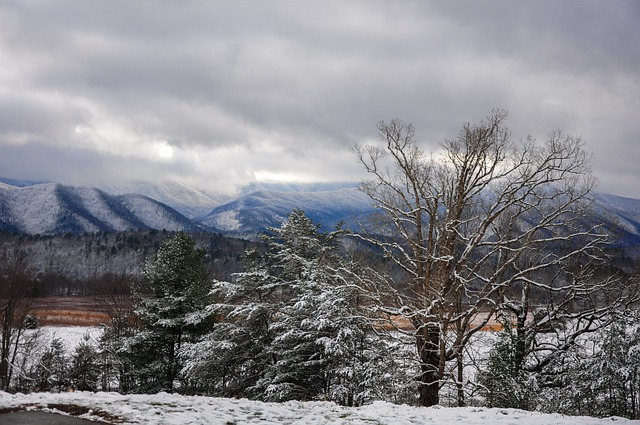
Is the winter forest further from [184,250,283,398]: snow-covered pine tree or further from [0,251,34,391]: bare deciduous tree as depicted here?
[0,251,34,391]: bare deciduous tree

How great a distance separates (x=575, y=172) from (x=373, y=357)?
8914 mm

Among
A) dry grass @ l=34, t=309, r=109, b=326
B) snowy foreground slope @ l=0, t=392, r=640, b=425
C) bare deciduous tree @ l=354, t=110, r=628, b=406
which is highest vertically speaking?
bare deciduous tree @ l=354, t=110, r=628, b=406

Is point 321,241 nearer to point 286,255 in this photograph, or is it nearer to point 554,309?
point 286,255

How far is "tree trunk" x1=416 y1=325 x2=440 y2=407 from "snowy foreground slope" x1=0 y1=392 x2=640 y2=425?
357 cm

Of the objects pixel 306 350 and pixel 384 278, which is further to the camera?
pixel 306 350

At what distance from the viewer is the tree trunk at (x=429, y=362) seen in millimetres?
13062

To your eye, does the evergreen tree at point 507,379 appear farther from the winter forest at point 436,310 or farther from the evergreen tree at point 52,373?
the evergreen tree at point 52,373

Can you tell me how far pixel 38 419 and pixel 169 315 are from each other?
12.1 meters

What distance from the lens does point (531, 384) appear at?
12602 millimetres

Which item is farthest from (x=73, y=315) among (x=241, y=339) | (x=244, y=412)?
(x=244, y=412)

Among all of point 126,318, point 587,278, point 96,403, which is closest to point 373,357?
point 587,278

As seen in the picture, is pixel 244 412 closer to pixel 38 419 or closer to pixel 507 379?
pixel 38 419

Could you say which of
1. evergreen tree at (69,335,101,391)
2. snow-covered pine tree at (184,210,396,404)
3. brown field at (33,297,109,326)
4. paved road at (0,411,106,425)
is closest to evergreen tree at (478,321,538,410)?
snow-covered pine tree at (184,210,396,404)

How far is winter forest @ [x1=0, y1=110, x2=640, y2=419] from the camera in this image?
1246 centimetres
